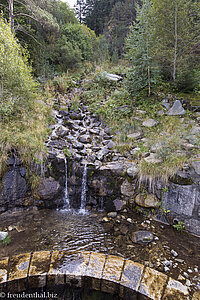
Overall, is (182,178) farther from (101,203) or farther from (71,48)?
(71,48)

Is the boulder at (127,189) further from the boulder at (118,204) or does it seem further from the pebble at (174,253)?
the pebble at (174,253)

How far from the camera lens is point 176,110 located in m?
6.55

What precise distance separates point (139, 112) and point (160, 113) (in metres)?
0.86

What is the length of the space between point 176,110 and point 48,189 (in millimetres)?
5477

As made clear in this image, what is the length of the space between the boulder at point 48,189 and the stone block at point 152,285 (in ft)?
10.5

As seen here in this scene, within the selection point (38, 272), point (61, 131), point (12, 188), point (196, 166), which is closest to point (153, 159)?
point (196, 166)

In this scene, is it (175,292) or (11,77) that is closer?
(175,292)

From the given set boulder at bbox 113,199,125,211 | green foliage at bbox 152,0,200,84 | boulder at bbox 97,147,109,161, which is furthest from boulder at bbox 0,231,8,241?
green foliage at bbox 152,0,200,84

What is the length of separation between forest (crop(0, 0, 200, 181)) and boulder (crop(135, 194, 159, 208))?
3.12 m

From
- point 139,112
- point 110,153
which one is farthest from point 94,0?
point 110,153

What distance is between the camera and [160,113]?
266 inches

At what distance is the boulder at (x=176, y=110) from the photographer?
6449mm

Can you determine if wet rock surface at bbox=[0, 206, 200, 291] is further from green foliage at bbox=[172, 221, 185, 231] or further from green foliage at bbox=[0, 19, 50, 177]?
green foliage at bbox=[0, 19, 50, 177]

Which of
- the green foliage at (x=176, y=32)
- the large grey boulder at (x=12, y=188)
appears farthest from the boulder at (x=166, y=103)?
the large grey boulder at (x=12, y=188)
